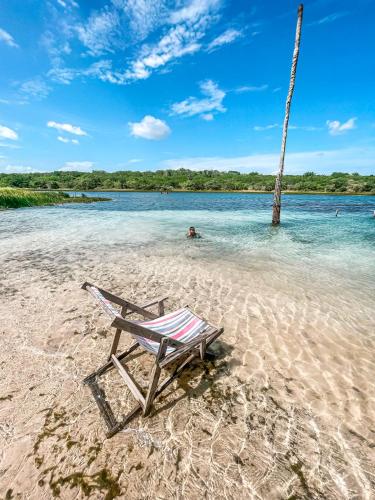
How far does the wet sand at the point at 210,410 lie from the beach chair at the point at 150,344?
0.15 metres

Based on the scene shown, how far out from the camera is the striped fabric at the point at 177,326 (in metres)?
3.99

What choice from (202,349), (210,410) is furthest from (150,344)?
(210,410)

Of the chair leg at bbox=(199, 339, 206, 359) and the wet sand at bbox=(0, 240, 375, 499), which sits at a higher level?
the chair leg at bbox=(199, 339, 206, 359)

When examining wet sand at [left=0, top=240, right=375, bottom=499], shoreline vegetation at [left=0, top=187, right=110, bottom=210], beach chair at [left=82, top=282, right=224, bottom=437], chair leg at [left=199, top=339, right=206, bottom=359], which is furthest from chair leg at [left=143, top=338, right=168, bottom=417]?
shoreline vegetation at [left=0, top=187, right=110, bottom=210]

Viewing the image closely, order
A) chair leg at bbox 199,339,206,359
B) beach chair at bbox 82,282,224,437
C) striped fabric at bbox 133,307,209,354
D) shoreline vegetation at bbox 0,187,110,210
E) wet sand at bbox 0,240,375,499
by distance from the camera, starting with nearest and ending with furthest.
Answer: wet sand at bbox 0,240,375,499 → beach chair at bbox 82,282,224,437 → striped fabric at bbox 133,307,209,354 → chair leg at bbox 199,339,206,359 → shoreline vegetation at bbox 0,187,110,210

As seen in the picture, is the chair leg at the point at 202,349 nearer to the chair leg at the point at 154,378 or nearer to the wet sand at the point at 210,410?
the wet sand at the point at 210,410

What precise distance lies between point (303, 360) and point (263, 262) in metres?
6.83

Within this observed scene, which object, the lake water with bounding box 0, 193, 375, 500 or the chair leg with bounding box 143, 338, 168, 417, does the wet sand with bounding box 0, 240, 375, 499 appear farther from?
the chair leg with bounding box 143, 338, 168, 417

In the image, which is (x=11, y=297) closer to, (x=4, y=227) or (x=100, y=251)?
(x=100, y=251)

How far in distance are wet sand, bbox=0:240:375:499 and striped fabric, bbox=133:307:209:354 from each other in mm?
749

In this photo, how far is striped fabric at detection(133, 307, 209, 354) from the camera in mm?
3993

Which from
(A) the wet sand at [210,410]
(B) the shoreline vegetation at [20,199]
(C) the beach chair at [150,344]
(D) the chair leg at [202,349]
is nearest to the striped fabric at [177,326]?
(C) the beach chair at [150,344]

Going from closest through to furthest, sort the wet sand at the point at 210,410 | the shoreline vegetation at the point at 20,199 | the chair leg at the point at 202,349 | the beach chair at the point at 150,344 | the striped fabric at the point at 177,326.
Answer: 1. the wet sand at the point at 210,410
2. the beach chair at the point at 150,344
3. the striped fabric at the point at 177,326
4. the chair leg at the point at 202,349
5. the shoreline vegetation at the point at 20,199

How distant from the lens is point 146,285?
832 centimetres
